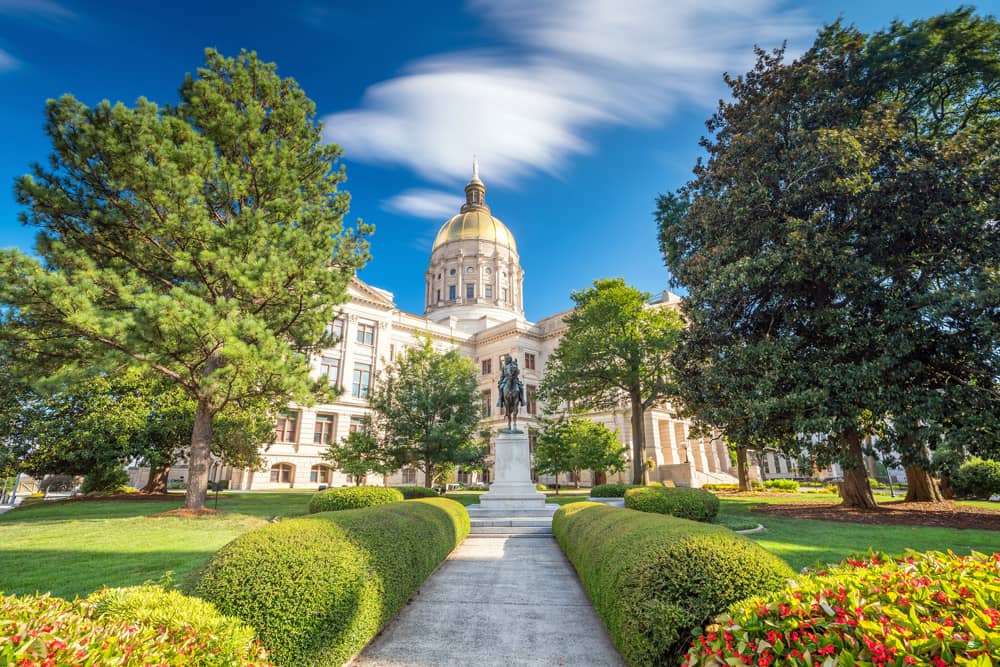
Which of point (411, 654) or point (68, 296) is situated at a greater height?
point (68, 296)

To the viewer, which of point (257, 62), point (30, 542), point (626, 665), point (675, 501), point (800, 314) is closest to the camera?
point (626, 665)

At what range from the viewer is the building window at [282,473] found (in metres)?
43.0

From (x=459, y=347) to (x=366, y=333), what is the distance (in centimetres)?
1827

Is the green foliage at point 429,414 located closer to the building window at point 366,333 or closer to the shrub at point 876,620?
the building window at point 366,333

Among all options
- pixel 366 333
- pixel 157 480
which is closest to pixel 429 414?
pixel 157 480

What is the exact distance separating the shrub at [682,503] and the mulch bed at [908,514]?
509 centimetres

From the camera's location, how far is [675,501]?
12562 mm

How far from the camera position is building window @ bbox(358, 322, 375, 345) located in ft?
167

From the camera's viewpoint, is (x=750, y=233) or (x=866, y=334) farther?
(x=750, y=233)

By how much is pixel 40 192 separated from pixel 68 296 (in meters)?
4.93

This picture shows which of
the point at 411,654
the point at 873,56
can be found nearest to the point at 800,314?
the point at 873,56

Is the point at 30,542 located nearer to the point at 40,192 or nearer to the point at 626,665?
the point at 40,192

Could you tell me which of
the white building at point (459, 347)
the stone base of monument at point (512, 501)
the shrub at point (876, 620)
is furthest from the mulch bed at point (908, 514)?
the white building at point (459, 347)

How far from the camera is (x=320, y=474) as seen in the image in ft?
→ 149
